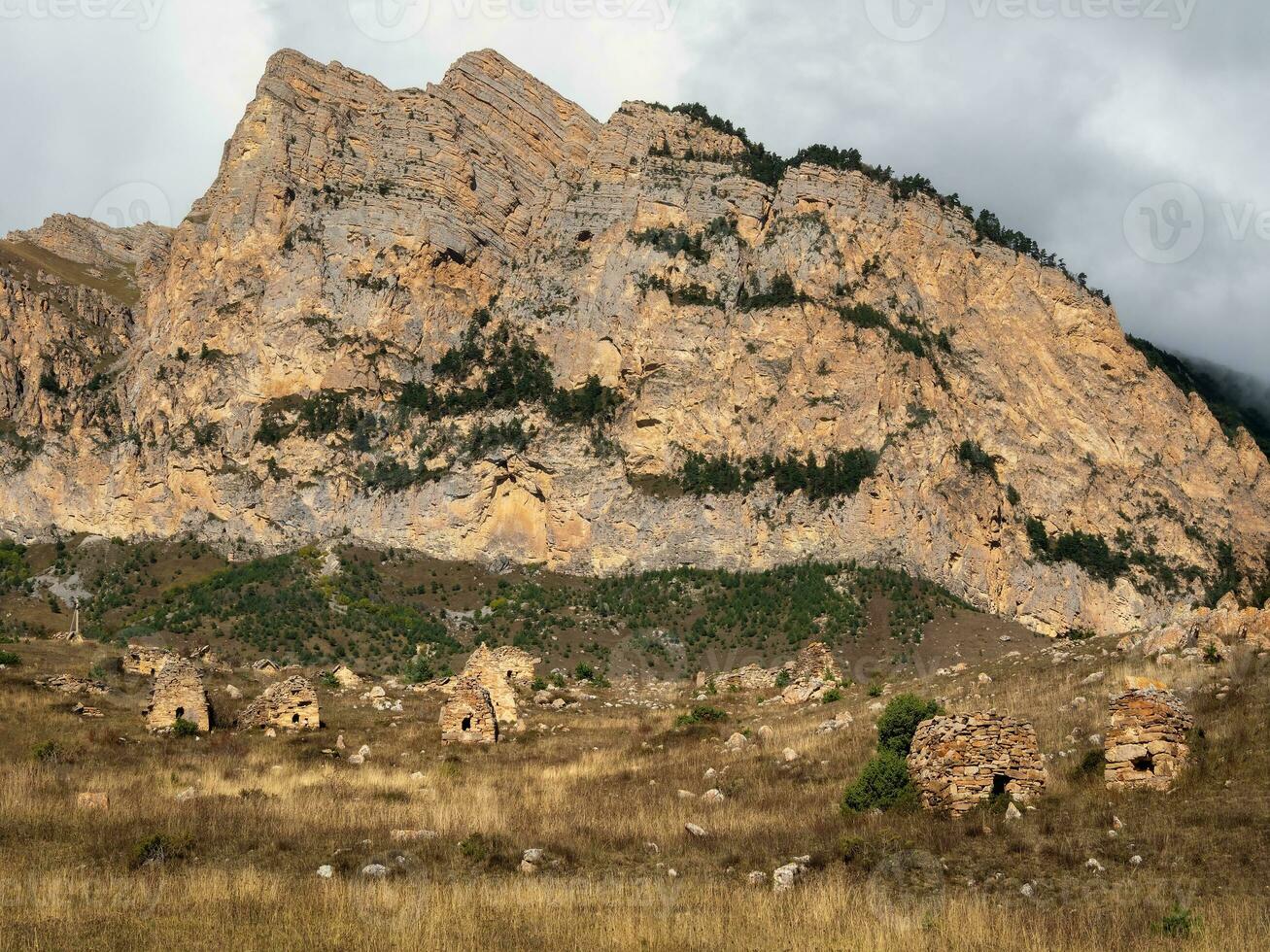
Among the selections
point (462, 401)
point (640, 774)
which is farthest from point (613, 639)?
point (640, 774)

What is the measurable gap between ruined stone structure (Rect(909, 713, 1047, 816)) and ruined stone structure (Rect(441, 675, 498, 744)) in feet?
41.8

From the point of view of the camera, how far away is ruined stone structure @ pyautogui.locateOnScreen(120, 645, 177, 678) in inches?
1309

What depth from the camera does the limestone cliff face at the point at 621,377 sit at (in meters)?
92.6

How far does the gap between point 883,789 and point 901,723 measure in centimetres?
217

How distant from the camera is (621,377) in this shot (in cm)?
10106

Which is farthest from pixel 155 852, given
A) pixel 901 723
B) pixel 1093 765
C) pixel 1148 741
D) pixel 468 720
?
pixel 1148 741

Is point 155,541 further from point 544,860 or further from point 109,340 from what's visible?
point 544,860

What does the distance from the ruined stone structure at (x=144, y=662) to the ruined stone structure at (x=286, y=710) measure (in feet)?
23.9

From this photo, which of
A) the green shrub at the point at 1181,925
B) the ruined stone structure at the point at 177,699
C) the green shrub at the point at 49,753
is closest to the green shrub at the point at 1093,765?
the green shrub at the point at 1181,925

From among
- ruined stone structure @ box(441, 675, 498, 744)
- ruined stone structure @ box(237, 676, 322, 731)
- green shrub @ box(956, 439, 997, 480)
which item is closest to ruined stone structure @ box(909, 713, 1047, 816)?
ruined stone structure @ box(441, 675, 498, 744)

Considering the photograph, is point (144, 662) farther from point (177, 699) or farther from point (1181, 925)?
point (1181, 925)

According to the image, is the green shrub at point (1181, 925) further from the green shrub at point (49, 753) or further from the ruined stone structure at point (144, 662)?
the ruined stone structure at point (144, 662)

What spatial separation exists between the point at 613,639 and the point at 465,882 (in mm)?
66262

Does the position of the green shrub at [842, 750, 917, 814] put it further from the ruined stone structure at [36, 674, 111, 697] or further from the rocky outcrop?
the ruined stone structure at [36, 674, 111, 697]
